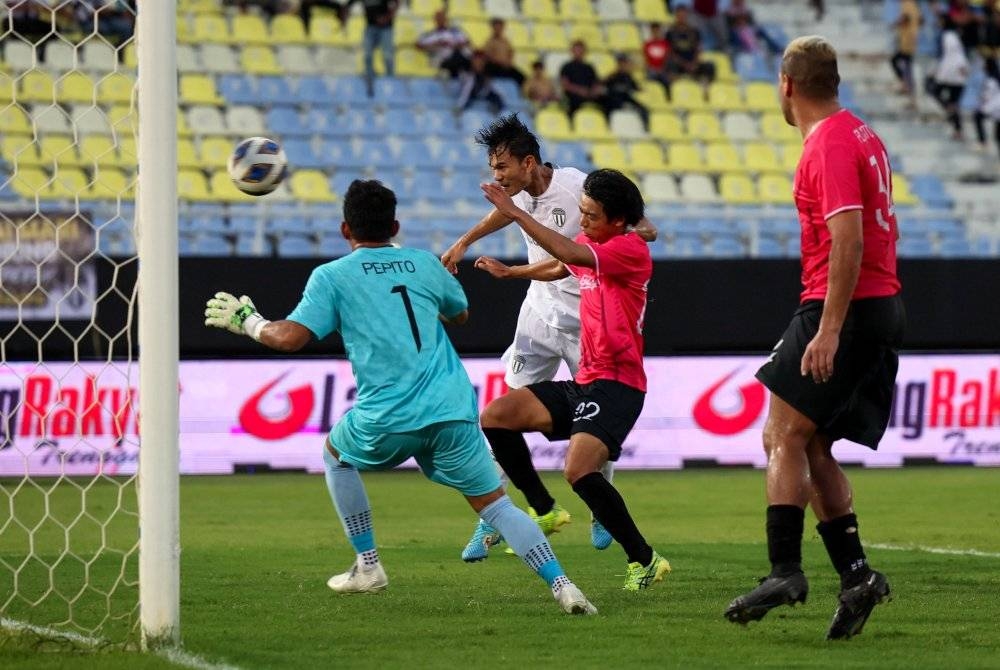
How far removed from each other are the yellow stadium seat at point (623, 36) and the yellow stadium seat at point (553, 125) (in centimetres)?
209

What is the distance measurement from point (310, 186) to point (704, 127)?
5.88 m

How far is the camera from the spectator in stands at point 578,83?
21.6 metres

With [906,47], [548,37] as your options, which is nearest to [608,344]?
[548,37]

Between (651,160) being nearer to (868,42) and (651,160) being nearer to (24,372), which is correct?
(868,42)

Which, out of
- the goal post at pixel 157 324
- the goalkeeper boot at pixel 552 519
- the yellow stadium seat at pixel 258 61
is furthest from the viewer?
the yellow stadium seat at pixel 258 61

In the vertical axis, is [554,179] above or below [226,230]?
above

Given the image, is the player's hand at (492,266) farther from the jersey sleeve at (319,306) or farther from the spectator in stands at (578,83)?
the spectator in stands at (578,83)

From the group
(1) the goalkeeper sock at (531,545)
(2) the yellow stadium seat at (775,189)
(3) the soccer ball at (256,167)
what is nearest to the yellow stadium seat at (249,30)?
(2) the yellow stadium seat at (775,189)

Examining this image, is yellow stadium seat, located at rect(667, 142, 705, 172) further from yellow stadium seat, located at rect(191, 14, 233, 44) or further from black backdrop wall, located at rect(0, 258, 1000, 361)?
yellow stadium seat, located at rect(191, 14, 233, 44)

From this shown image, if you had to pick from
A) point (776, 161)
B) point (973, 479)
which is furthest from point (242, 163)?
point (776, 161)

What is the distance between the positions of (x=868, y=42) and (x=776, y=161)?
12.3ft

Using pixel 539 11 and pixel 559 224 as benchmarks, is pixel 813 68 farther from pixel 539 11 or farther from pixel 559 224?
pixel 539 11

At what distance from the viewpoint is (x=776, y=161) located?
22172 millimetres

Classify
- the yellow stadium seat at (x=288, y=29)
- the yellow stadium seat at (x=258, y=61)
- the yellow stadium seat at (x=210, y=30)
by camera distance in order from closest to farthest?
the yellow stadium seat at (x=258, y=61) < the yellow stadium seat at (x=210, y=30) < the yellow stadium seat at (x=288, y=29)
